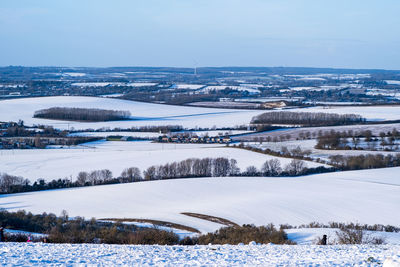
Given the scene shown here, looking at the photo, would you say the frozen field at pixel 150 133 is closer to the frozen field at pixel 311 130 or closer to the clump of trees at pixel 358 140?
the frozen field at pixel 311 130

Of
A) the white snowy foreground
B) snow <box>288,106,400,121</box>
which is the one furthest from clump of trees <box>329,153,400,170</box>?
snow <box>288,106,400,121</box>

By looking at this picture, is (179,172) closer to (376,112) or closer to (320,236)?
(320,236)

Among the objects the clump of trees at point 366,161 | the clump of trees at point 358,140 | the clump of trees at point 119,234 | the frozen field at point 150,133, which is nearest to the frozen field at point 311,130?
the clump of trees at point 358,140

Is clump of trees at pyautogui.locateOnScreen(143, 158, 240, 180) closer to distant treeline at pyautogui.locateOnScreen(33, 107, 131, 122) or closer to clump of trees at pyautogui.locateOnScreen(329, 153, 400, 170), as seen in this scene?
clump of trees at pyautogui.locateOnScreen(329, 153, 400, 170)

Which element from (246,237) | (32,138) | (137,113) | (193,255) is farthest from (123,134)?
(193,255)

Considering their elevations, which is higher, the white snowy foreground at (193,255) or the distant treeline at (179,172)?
the white snowy foreground at (193,255)

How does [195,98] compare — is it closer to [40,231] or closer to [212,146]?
[212,146]
